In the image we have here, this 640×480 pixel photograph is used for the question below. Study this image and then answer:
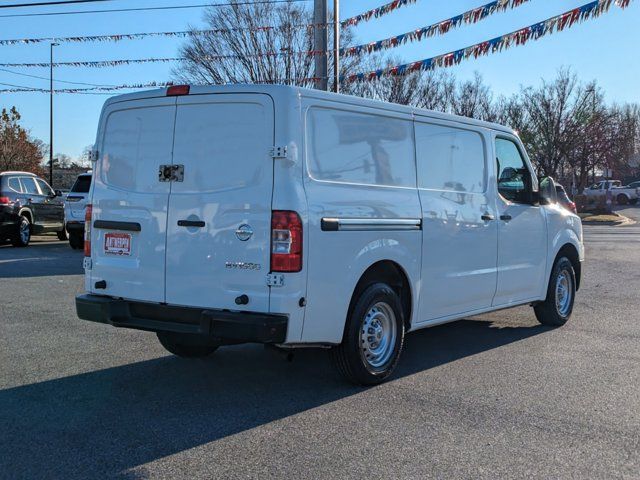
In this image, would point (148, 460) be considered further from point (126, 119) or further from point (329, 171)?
point (126, 119)

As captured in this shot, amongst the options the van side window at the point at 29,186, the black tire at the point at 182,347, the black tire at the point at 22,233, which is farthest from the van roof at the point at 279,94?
the van side window at the point at 29,186

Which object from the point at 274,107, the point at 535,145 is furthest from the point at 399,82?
the point at 274,107

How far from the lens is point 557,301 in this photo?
7.90 m

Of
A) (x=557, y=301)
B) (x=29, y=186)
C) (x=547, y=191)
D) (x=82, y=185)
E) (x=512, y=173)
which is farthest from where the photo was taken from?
(x=29, y=186)

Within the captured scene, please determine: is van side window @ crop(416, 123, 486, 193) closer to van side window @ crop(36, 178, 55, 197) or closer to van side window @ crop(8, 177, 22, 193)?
van side window @ crop(8, 177, 22, 193)

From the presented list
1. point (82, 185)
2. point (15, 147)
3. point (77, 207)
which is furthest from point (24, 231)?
point (15, 147)

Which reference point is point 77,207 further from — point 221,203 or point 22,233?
point 221,203

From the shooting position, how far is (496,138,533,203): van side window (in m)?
6.96

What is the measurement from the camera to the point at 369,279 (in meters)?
5.37

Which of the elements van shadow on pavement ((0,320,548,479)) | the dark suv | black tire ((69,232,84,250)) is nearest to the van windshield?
black tire ((69,232,84,250))

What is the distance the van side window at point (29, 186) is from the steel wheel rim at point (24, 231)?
879 millimetres

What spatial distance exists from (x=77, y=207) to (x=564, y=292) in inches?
463

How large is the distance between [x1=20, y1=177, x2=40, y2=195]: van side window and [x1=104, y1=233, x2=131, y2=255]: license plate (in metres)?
13.8

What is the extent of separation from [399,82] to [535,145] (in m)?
10.7
